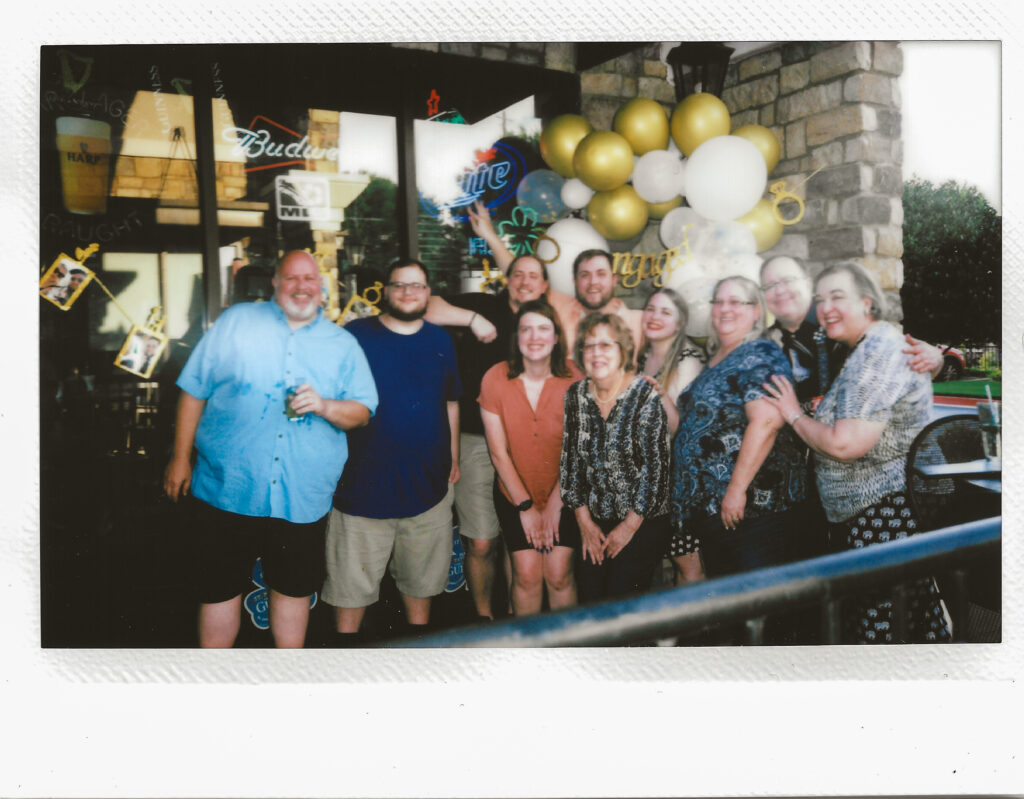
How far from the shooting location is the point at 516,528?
2992mm

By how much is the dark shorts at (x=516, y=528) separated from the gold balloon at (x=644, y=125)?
1.37 m

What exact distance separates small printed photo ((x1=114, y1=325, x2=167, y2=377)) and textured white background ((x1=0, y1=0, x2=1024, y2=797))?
1.00 feet

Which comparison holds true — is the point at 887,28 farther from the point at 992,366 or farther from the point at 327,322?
the point at 327,322

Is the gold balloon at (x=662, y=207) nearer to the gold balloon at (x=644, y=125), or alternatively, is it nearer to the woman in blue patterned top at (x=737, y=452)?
the gold balloon at (x=644, y=125)

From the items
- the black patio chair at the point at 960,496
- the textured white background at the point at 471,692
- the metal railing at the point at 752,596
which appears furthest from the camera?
the black patio chair at the point at 960,496

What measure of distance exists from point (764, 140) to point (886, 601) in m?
1.72

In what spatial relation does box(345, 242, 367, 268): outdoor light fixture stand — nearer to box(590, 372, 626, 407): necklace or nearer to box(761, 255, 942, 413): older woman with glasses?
box(590, 372, 626, 407): necklace

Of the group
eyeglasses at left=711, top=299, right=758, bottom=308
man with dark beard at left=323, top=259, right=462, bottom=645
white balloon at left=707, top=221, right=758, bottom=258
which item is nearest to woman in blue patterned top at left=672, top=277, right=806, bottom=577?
eyeglasses at left=711, top=299, right=758, bottom=308

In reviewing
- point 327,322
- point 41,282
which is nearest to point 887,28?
point 327,322

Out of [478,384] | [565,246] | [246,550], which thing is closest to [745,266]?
[565,246]

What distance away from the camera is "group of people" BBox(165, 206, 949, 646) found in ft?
9.32

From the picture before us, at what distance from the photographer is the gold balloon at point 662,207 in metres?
2.94

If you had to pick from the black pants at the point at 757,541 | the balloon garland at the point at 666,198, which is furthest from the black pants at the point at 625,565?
the balloon garland at the point at 666,198

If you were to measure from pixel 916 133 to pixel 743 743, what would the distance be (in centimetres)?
224
